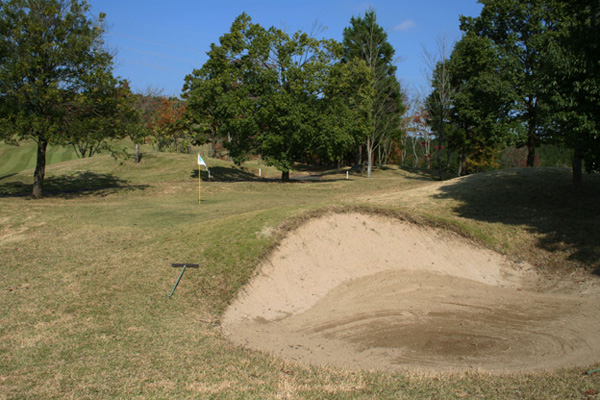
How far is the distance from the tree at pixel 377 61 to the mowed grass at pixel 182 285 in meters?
23.5

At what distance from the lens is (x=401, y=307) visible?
36.4ft

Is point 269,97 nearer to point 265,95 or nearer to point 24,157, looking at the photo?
point 265,95

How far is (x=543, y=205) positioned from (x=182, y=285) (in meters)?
15.3

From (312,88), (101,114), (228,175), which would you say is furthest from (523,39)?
(101,114)

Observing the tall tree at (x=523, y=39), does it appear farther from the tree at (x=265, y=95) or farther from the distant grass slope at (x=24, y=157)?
the distant grass slope at (x=24, y=157)

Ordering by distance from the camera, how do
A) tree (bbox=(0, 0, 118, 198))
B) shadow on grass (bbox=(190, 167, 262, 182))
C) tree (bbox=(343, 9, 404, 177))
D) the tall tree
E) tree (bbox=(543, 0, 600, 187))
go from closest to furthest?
tree (bbox=(543, 0, 600, 187)) → tree (bbox=(0, 0, 118, 198)) → the tall tree → shadow on grass (bbox=(190, 167, 262, 182)) → tree (bbox=(343, 9, 404, 177))

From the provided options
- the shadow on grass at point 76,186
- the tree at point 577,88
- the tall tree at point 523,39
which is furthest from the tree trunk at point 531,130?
the shadow on grass at point 76,186

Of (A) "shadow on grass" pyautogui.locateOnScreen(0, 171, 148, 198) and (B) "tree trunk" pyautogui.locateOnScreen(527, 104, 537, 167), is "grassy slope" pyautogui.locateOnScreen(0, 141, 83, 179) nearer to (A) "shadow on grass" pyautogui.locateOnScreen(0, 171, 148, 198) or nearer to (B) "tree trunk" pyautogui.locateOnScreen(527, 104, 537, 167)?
(A) "shadow on grass" pyautogui.locateOnScreen(0, 171, 148, 198)

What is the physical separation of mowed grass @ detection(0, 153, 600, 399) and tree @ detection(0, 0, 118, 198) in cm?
402

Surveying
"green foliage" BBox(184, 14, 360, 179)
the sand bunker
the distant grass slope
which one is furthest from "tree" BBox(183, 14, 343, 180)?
the distant grass slope

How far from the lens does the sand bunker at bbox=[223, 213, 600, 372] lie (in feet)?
28.1

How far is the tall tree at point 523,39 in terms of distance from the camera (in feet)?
97.9

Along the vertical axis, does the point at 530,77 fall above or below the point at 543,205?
above

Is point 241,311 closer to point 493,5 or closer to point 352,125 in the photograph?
point 352,125
